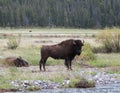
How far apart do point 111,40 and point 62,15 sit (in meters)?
114

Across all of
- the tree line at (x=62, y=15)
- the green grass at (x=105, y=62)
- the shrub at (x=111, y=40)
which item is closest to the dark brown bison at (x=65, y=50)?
the green grass at (x=105, y=62)

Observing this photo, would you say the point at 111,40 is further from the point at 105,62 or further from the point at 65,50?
the point at 65,50

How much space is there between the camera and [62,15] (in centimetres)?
16150

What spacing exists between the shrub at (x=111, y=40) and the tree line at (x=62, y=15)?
103m

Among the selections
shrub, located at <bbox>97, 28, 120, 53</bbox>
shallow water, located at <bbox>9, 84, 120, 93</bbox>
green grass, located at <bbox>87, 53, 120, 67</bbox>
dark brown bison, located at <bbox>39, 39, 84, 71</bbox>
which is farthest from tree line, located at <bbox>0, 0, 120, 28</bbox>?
shallow water, located at <bbox>9, 84, 120, 93</bbox>

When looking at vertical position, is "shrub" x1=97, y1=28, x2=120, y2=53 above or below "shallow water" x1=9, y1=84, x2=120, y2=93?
below

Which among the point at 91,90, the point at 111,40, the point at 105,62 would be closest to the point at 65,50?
the point at 105,62

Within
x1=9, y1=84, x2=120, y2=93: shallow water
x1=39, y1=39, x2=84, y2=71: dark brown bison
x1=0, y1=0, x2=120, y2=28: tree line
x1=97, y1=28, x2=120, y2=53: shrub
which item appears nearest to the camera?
x1=9, y1=84, x2=120, y2=93: shallow water

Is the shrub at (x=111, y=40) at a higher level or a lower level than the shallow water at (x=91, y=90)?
lower

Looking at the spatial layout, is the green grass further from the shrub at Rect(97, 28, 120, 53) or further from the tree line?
the tree line

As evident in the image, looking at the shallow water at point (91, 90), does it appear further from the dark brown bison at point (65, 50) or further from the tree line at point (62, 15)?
the tree line at point (62, 15)

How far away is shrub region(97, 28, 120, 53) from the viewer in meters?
47.7

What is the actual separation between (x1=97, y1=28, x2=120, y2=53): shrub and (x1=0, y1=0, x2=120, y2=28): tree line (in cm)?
10299

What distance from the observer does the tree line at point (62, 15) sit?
154m
